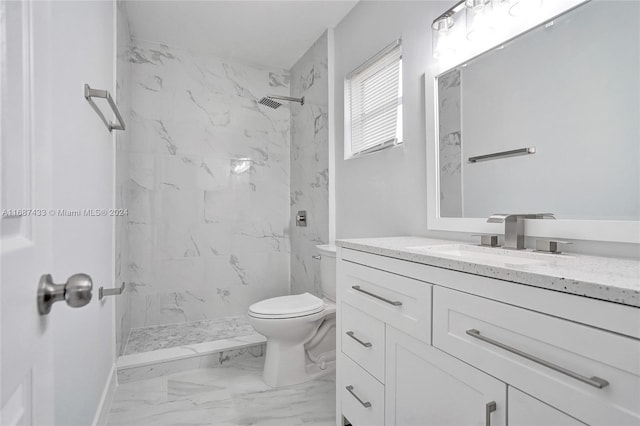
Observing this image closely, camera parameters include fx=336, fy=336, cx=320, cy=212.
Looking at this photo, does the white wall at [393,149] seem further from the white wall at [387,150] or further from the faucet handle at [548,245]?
the faucet handle at [548,245]

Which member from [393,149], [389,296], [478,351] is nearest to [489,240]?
[389,296]

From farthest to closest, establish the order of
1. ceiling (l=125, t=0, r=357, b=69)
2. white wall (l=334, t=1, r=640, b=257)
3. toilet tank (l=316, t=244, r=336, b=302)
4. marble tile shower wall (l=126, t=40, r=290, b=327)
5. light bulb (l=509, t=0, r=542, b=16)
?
marble tile shower wall (l=126, t=40, r=290, b=327), ceiling (l=125, t=0, r=357, b=69), toilet tank (l=316, t=244, r=336, b=302), white wall (l=334, t=1, r=640, b=257), light bulb (l=509, t=0, r=542, b=16)

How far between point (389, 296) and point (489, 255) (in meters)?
0.40

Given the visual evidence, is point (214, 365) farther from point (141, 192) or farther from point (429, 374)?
point (429, 374)

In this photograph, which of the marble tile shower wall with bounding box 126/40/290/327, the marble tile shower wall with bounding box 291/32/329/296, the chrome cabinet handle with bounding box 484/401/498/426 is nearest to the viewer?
the chrome cabinet handle with bounding box 484/401/498/426

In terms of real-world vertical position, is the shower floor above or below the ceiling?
below

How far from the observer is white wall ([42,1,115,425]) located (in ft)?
3.27

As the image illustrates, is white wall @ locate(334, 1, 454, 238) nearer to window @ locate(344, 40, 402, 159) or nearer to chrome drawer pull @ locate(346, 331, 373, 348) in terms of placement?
window @ locate(344, 40, 402, 159)

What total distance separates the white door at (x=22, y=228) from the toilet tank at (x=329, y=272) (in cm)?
182

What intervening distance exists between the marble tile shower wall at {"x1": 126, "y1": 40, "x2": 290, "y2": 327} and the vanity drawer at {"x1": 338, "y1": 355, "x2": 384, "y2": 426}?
1.92 meters

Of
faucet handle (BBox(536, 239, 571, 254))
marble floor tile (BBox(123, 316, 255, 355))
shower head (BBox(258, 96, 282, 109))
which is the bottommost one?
marble floor tile (BBox(123, 316, 255, 355))

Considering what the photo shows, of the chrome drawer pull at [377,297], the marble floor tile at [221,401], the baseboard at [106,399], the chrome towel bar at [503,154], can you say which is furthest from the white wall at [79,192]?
the chrome towel bar at [503,154]

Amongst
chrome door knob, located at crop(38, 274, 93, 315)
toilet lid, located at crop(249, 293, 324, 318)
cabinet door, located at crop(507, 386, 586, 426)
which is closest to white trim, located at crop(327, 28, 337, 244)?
toilet lid, located at crop(249, 293, 324, 318)

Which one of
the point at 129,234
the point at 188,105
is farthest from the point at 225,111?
the point at 129,234
